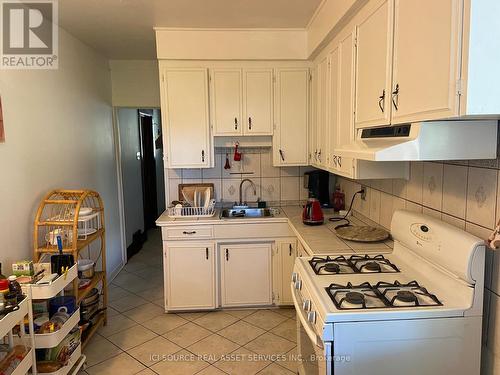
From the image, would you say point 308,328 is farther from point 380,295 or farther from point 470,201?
point 470,201

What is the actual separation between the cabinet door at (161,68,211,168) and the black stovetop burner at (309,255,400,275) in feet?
5.45

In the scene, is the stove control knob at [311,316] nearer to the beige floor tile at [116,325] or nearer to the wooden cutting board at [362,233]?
the wooden cutting board at [362,233]

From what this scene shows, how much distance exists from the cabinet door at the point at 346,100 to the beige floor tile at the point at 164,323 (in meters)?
1.87

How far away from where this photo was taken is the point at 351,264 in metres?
1.85

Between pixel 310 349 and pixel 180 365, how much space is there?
115 cm

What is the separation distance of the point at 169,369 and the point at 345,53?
240 centimetres

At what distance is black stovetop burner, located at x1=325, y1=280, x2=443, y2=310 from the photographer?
139 centimetres

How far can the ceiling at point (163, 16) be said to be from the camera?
2.48 m

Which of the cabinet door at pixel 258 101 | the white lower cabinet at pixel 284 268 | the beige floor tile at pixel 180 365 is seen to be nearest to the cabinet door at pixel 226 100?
the cabinet door at pixel 258 101

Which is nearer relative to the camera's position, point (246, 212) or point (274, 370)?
point (274, 370)

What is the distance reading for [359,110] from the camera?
2.00m

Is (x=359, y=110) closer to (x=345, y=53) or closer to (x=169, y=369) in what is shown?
(x=345, y=53)

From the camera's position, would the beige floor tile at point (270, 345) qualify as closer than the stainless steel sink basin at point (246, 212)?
Yes

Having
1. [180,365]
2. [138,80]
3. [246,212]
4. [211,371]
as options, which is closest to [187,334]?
[180,365]
